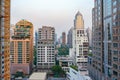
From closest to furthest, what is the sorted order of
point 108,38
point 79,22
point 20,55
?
1. point 108,38
2. point 20,55
3. point 79,22

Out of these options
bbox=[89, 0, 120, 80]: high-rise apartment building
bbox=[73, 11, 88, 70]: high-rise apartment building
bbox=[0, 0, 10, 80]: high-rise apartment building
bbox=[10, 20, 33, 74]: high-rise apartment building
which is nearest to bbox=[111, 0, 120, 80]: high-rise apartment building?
bbox=[89, 0, 120, 80]: high-rise apartment building

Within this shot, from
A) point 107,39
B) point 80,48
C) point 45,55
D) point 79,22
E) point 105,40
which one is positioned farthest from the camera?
point 79,22

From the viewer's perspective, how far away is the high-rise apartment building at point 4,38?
42.0ft

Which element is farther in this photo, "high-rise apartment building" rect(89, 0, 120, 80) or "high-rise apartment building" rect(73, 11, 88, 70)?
"high-rise apartment building" rect(73, 11, 88, 70)

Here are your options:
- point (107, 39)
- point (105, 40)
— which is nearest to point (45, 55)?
point (105, 40)

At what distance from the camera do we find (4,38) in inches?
527

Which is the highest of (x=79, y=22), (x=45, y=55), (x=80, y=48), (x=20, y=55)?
(x=79, y=22)

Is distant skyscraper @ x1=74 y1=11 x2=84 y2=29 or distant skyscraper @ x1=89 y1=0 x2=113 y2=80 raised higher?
distant skyscraper @ x1=74 y1=11 x2=84 y2=29

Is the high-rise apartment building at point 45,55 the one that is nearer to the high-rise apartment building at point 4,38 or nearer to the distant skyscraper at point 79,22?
the distant skyscraper at point 79,22

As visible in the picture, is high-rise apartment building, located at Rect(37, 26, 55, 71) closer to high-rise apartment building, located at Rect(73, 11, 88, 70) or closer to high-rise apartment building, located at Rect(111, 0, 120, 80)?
high-rise apartment building, located at Rect(73, 11, 88, 70)

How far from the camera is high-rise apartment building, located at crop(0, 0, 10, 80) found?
42.0ft

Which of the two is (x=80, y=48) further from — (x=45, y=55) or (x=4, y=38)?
(x=4, y=38)

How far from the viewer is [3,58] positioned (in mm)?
13117

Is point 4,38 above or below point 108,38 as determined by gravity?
below
